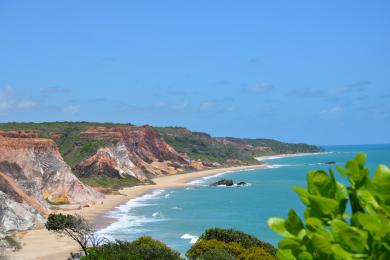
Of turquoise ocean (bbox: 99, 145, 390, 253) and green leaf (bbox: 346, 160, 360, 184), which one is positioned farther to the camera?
turquoise ocean (bbox: 99, 145, 390, 253)

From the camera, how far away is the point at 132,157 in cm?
11088

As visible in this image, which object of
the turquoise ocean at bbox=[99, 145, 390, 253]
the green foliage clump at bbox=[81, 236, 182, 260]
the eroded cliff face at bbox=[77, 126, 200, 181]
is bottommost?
the turquoise ocean at bbox=[99, 145, 390, 253]

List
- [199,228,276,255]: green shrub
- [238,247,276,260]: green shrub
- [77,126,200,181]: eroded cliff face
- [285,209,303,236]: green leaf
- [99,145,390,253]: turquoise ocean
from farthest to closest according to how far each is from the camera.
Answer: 1. [77,126,200,181]: eroded cliff face
2. [99,145,390,253]: turquoise ocean
3. [199,228,276,255]: green shrub
4. [238,247,276,260]: green shrub
5. [285,209,303,236]: green leaf

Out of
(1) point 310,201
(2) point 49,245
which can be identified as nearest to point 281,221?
(1) point 310,201

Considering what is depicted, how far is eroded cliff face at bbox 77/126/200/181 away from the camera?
94.1m

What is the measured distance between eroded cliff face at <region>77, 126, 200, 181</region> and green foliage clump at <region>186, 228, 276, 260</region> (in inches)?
2576

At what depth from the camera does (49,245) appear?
3869 cm

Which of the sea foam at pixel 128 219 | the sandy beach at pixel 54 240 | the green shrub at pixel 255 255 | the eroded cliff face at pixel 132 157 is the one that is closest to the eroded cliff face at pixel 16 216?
the sandy beach at pixel 54 240

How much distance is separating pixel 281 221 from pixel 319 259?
23 cm

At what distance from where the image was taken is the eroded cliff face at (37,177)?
5400cm

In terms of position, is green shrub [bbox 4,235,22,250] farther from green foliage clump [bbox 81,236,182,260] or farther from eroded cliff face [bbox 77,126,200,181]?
eroded cliff face [bbox 77,126,200,181]

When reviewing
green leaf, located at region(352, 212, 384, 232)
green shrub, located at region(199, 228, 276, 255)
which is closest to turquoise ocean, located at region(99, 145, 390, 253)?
green shrub, located at region(199, 228, 276, 255)

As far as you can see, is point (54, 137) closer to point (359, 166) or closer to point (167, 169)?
point (167, 169)

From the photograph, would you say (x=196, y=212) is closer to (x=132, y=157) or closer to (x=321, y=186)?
(x=132, y=157)
